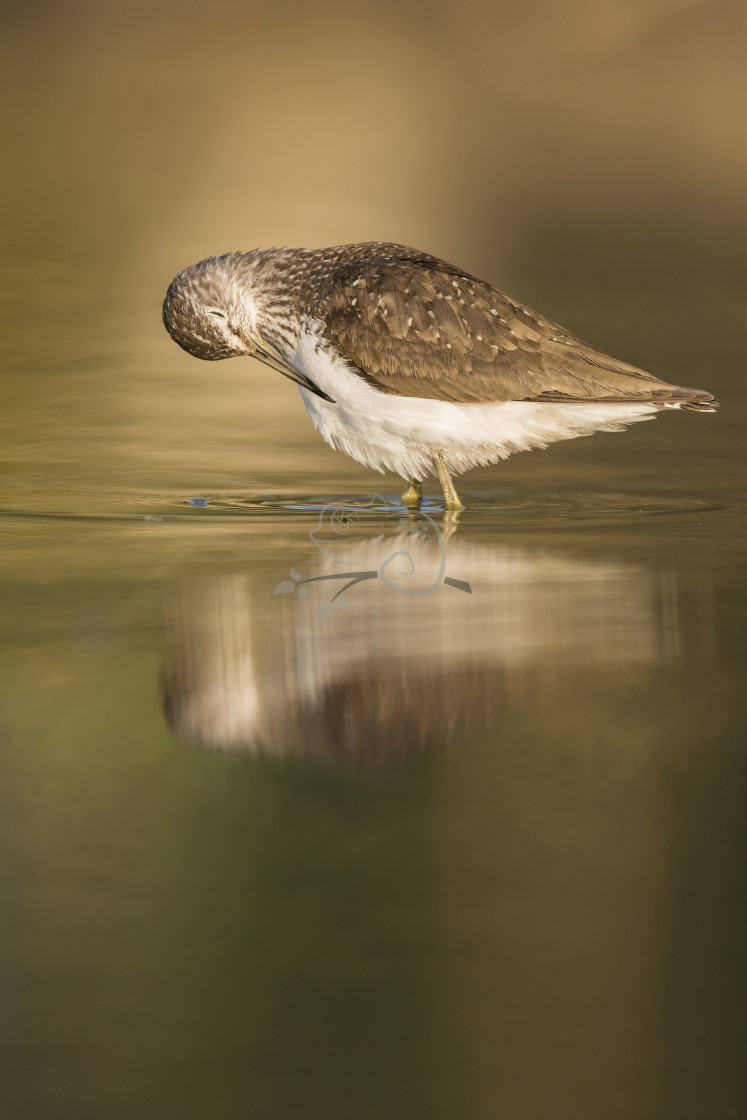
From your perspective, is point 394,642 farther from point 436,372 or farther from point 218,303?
point 218,303

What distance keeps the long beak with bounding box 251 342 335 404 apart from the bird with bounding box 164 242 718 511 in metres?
0.01

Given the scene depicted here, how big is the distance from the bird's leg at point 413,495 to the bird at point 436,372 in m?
0.16

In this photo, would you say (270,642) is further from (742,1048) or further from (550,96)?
A: (550,96)

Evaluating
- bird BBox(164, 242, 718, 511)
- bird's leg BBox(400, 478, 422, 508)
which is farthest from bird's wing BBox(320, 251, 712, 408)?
bird's leg BBox(400, 478, 422, 508)

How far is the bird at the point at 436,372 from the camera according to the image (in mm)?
5949

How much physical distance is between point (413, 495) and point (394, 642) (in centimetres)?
251

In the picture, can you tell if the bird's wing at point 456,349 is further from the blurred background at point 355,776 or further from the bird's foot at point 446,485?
the blurred background at point 355,776

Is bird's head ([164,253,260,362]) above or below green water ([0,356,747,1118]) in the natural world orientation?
above

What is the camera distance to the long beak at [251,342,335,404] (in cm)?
616

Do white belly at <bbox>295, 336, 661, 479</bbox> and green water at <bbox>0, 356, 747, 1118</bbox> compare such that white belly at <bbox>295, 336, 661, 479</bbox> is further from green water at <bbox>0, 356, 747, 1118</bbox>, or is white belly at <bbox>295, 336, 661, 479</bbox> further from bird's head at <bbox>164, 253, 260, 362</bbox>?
green water at <bbox>0, 356, 747, 1118</bbox>

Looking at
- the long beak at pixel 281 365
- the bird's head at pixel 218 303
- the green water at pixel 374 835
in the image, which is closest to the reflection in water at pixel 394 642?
the green water at pixel 374 835

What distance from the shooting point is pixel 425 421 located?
6.02m

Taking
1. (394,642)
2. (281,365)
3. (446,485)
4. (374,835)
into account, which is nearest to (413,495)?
(446,485)

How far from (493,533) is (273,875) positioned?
3184mm
